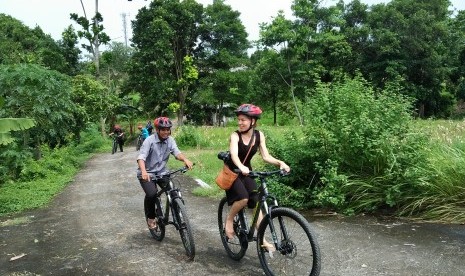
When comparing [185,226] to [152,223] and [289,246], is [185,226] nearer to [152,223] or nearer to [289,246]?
[152,223]

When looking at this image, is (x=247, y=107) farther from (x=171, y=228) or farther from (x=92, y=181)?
(x=92, y=181)

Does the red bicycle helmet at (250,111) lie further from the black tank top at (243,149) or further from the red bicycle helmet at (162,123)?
the red bicycle helmet at (162,123)

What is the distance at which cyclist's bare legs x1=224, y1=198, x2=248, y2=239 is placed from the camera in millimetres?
4711

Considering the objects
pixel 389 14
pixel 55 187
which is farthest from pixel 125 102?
pixel 55 187

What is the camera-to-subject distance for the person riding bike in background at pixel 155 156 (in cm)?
573

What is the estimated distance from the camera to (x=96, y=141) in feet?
88.5

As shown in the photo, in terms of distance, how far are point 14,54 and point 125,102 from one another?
15.3 metres

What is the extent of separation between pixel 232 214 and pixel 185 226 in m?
0.69

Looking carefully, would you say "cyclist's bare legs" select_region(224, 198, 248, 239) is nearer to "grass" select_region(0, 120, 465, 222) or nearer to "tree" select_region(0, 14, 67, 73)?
"grass" select_region(0, 120, 465, 222)

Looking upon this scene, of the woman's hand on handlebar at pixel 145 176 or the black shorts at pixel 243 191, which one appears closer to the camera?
the black shorts at pixel 243 191

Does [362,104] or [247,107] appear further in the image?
[362,104]

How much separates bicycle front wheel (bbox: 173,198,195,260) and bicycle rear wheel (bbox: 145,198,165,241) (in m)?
0.69

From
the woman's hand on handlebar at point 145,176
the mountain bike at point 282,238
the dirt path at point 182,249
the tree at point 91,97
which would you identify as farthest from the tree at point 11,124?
the tree at point 91,97

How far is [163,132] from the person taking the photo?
5812 mm
